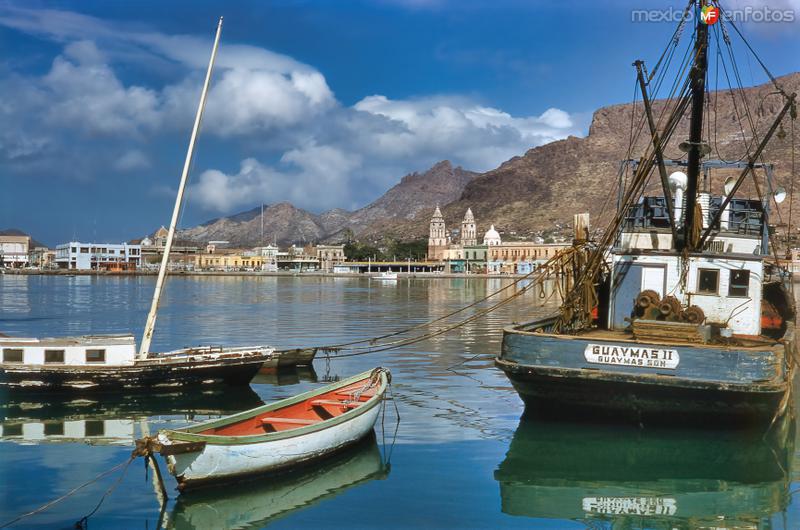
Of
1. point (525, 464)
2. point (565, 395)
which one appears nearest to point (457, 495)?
point (525, 464)

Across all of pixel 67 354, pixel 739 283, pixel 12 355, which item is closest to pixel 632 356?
pixel 739 283

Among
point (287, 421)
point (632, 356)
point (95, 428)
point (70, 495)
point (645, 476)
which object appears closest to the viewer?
point (70, 495)

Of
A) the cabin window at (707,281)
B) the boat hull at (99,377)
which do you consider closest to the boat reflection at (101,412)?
the boat hull at (99,377)

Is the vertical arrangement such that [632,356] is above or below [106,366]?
above

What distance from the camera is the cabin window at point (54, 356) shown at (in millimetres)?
22969

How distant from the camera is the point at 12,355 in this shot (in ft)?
75.5

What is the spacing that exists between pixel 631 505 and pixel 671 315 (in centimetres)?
620

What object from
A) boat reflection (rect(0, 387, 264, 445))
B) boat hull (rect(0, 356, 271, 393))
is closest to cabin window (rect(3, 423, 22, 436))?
boat reflection (rect(0, 387, 264, 445))

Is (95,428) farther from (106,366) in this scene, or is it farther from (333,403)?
(333,403)

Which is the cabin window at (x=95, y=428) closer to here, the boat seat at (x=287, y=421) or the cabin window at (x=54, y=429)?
the cabin window at (x=54, y=429)

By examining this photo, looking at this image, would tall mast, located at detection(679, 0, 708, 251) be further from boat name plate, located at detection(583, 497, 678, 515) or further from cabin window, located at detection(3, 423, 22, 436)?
cabin window, located at detection(3, 423, 22, 436)

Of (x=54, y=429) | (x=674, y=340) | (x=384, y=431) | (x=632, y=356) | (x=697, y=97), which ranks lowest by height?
(x=54, y=429)

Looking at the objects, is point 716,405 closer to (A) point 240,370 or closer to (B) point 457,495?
(B) point 457,495

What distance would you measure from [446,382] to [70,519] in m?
15.7
